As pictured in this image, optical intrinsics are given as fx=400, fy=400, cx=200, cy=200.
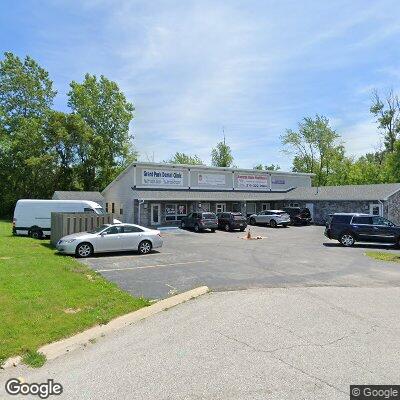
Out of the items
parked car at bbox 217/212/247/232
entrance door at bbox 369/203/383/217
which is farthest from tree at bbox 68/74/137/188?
entrance door at bbox 369/203/383/217

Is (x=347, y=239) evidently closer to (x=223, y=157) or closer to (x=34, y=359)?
(x=34, y=359)

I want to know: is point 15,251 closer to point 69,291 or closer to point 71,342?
point 69,291

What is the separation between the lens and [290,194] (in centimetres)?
4472

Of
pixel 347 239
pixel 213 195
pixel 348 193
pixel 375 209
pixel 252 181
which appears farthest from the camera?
pixel 252 181

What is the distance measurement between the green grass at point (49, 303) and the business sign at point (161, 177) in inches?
898

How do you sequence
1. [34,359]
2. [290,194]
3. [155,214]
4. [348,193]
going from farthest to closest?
[290,194]
[348,193]
[155,214]
[34,359]

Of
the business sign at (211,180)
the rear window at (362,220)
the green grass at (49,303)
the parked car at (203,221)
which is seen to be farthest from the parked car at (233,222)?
the green grass at (49,303)

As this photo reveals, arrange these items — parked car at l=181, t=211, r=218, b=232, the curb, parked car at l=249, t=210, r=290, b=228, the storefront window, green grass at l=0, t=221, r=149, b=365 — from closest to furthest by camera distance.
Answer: the curb, green grass at l=0, t=221, r=149, b=365, parked car at l=181, t=211, r=218, b=232, the storefront window, parked car at l=249, t=210, r=290, b=228

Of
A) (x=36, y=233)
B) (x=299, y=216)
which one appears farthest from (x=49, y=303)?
(x=299, y=216)

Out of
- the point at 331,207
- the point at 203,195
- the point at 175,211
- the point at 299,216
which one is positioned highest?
the point at 203,195

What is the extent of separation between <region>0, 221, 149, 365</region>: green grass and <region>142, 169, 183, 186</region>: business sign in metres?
22.8

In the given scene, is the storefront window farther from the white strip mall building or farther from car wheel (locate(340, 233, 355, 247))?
car wheel (locate(340, 233, 355, 247))

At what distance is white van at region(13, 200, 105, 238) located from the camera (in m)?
24.8

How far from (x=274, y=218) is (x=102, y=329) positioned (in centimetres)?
3057
